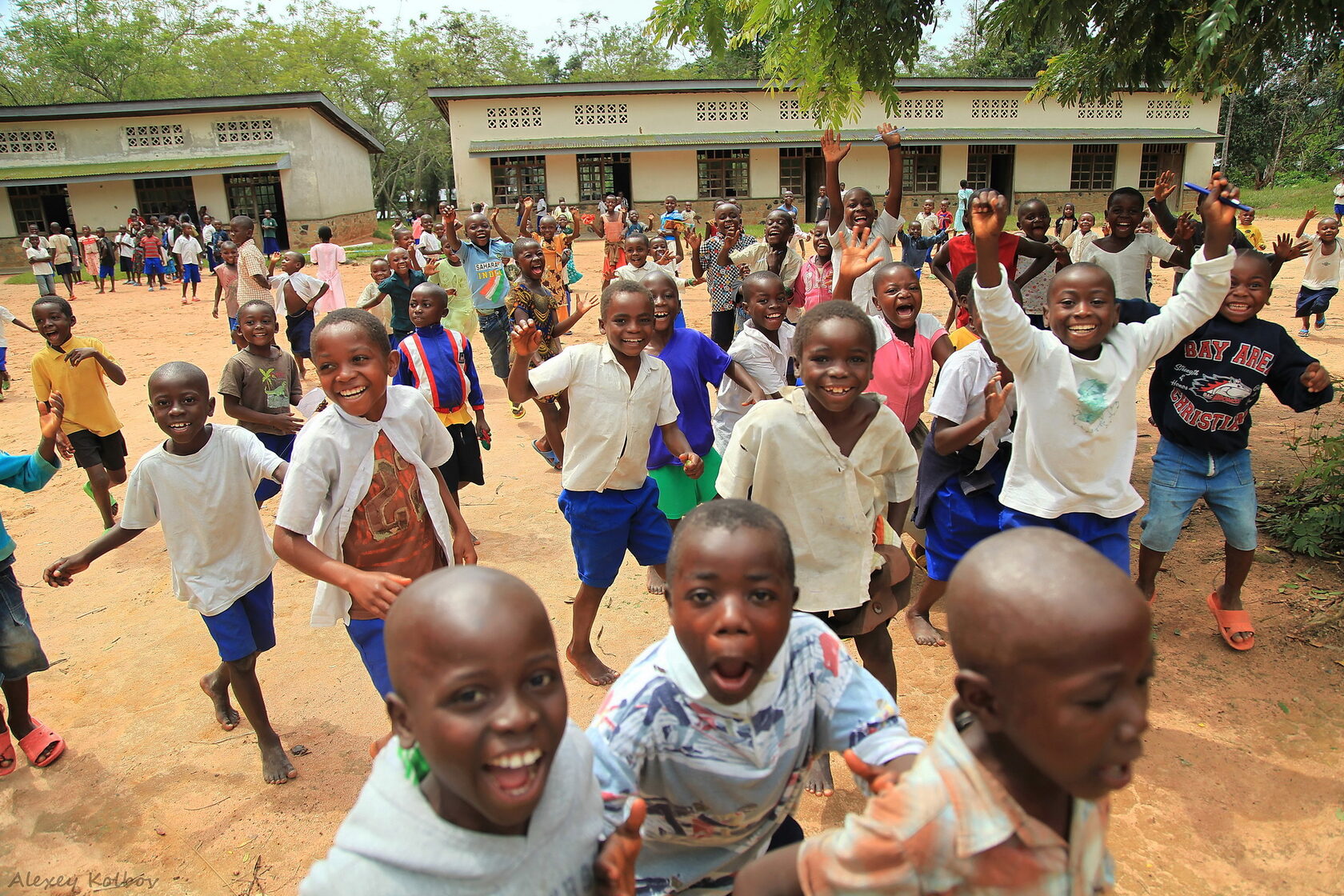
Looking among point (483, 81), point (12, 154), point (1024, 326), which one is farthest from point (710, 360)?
point (483, 81)

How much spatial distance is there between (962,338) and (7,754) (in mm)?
4356

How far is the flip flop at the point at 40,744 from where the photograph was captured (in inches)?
129

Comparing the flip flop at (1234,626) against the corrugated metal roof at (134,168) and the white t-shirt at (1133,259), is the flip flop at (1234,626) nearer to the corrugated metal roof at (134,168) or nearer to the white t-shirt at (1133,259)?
the white t-shirt at (1133,259)

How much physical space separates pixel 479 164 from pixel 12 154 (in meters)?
13.3

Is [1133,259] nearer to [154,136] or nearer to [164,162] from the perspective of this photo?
[164,162]

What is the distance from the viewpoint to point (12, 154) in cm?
2548

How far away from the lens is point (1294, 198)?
28.1 metres

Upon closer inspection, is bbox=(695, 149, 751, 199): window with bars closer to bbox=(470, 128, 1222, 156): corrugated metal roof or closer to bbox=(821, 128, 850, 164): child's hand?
bbox=(470, 128, 1222, 156): corrugated metal roof

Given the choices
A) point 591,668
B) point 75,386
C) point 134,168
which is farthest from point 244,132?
point 591,668

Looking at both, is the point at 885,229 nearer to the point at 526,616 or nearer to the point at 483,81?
the point at 526,616

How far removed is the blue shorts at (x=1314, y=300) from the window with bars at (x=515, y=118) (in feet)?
73.5

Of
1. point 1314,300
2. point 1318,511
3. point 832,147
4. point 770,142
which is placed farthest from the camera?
point 770,142

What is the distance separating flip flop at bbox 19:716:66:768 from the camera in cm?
327

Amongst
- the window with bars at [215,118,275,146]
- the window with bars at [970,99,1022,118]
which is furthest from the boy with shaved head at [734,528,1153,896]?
the window with bars at [970,99,1022,118]
